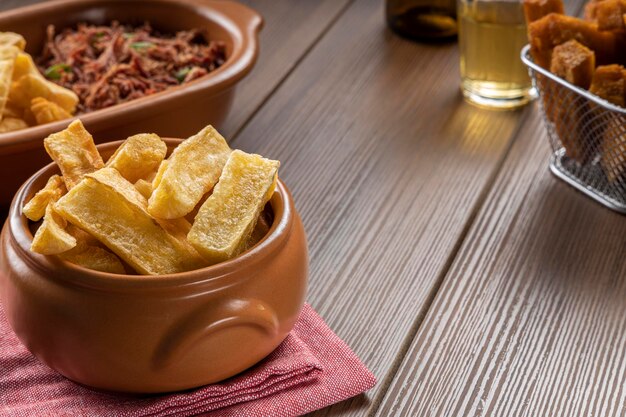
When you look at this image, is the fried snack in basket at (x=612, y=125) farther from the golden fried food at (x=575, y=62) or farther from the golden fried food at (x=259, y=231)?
the golden fried food at (x=259, y=231)

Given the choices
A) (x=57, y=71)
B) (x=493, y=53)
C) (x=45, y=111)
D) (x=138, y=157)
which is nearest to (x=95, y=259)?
(x=138, y=157)

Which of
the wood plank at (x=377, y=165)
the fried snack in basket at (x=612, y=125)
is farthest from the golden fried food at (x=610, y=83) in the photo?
the wood plank at (x=377, y=165)

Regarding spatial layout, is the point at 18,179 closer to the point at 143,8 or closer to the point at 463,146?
the point at 143,8

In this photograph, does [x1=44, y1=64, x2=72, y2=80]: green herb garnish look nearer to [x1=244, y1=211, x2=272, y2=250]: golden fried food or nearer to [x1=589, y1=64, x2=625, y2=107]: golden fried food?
[x1=244, y1=211, x2=272, y2=250]: golden fried food

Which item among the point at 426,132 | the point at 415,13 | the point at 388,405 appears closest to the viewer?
the point at 388,405

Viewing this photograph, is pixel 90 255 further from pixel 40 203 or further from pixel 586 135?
pixel 586 135

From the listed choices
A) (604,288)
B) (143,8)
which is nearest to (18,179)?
(143,8)

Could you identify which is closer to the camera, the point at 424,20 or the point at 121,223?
the point at 121,223
